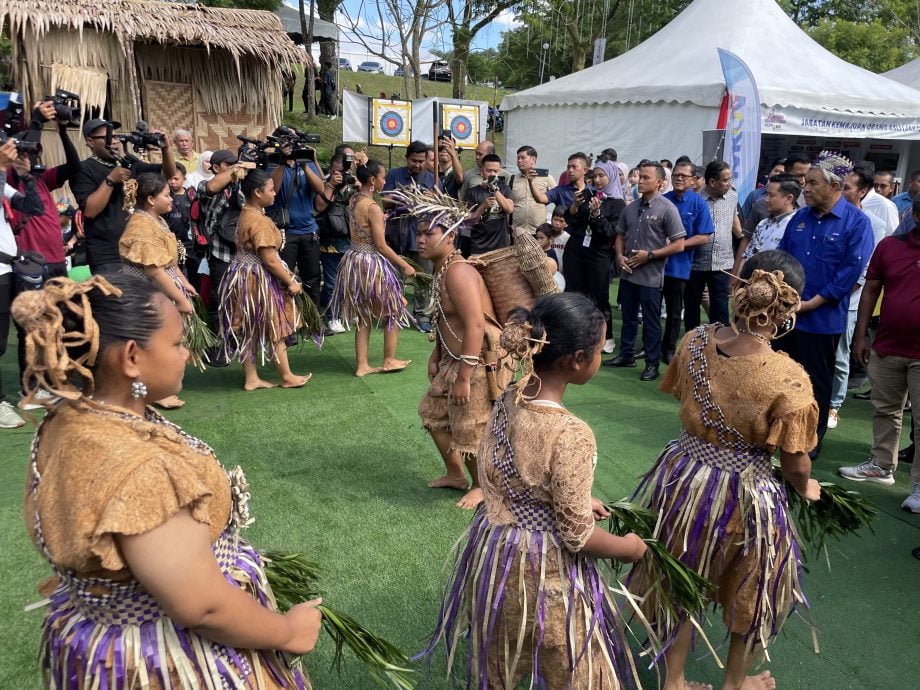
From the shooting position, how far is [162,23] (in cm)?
905

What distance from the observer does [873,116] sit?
11.1 m

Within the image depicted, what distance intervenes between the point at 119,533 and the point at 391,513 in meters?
2.53

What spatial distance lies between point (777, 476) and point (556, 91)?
37.1ft

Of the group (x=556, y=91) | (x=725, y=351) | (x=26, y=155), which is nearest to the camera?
(x=725, y=351)

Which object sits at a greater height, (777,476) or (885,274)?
(885,274)

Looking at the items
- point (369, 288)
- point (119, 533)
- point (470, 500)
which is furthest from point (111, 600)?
point (369, 288)

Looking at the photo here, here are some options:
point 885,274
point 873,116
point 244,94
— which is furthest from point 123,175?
point 873,116

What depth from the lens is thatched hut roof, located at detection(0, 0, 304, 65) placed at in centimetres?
847

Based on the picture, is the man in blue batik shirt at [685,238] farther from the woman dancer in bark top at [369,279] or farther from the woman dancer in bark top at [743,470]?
the woman dancer in bark top at [743,470]

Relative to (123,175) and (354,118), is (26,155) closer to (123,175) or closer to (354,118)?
(123,175)

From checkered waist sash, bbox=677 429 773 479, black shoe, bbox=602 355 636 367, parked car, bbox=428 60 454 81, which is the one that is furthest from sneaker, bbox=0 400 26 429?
parked car, bbox=428 60 454 81

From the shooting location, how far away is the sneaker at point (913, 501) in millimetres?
3764

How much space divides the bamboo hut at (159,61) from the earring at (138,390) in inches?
360

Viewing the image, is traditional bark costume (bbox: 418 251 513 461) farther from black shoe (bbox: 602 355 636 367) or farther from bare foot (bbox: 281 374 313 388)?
black shoe (bbox: 602 355 636 367)
